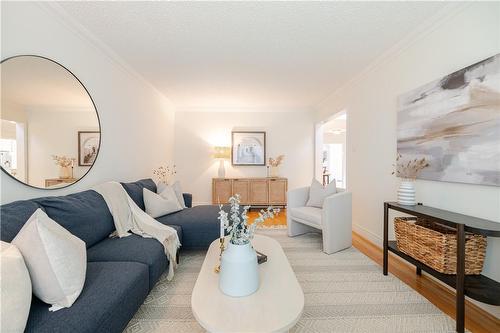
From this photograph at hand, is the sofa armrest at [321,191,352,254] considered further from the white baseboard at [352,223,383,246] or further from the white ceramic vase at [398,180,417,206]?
the white ceramic vase at [398,180,417,206]

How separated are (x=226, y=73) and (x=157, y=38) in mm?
1124

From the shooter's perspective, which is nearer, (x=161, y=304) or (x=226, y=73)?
(x=161, y=304)

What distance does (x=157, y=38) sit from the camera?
2375mm

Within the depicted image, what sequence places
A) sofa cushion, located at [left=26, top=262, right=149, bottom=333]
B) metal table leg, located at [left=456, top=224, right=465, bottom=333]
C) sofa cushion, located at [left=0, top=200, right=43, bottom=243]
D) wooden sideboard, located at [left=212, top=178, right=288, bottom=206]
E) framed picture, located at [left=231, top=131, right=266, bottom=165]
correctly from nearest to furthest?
sofa cushion, located at [left=26, top=262, right=149, bottom=333]
sofa cushion, located at [left=0, top=200, right=43, bottom=243]
metal table leg, located at [left=456, top=224, right=465, bottom=333]
wooden sideboard, located at [left=212, top=178, right=288, bottom=206]
framed picture, located at [left=231, top=131, right=266, bottom=165]

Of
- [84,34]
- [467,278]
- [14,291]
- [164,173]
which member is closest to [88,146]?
[84,34]

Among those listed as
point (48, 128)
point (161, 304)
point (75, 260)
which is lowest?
point (161, 304)

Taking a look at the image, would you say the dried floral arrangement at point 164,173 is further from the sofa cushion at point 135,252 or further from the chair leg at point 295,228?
the chair leg at point 295,228

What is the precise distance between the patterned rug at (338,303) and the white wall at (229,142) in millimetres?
3109

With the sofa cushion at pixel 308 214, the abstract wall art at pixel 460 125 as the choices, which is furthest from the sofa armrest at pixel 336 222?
the abstract wall art at pixel 460 125

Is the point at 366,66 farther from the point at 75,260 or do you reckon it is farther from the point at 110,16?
the point at 75,260

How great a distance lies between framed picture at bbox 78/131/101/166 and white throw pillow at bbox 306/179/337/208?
284cm

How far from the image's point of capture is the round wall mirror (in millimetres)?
1650

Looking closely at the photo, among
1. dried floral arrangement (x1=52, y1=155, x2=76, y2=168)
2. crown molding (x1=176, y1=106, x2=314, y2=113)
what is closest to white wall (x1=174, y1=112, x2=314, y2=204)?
crown molding (x1=176, y1=106, x2=314, y2=113)

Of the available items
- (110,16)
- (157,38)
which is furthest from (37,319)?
(157,38)
